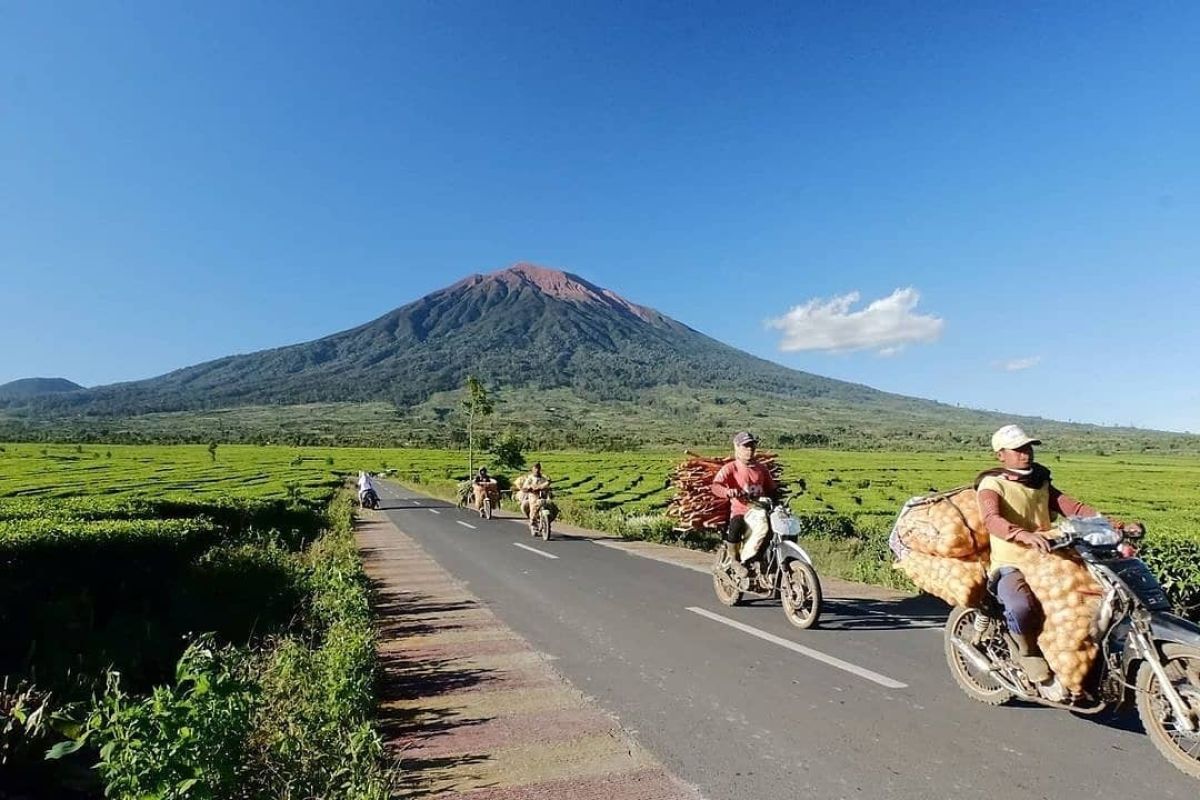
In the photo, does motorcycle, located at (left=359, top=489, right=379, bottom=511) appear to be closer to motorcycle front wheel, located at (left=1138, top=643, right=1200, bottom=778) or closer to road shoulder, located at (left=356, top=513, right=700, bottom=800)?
road shoulder, located at (left=356, top=513, right=700, bottom=800)

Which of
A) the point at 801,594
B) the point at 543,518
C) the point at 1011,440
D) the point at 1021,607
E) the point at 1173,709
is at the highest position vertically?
the point at 1011,440

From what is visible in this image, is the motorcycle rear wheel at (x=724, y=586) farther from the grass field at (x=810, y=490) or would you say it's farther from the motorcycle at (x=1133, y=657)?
the motorcycle at (x=1133, y=657)

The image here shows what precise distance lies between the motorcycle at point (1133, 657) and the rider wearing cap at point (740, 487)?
11.7ft

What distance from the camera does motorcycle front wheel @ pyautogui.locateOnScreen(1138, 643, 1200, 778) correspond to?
3.72 metres

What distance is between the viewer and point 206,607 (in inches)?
314

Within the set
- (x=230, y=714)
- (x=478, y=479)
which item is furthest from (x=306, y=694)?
(x=478, y=479)

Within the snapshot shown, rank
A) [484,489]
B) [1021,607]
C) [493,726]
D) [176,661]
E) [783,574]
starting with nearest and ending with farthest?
[1021,607] < [493,726] < [176,661] < [783,574] < [484,489]

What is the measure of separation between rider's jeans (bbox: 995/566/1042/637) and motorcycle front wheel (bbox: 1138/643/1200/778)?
22.1 inches

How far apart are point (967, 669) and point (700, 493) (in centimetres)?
563

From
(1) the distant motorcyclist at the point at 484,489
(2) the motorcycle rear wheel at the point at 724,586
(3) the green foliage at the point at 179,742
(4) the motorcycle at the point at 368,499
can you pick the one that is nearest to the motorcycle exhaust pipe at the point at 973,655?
(2) the motorcycle rear wheel at the point at 724,586

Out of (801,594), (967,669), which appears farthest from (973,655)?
(801,594)

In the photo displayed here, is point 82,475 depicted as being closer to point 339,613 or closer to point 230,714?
point 339,613

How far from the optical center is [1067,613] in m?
4.25

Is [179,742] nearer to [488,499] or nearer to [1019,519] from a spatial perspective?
[1019,519]
